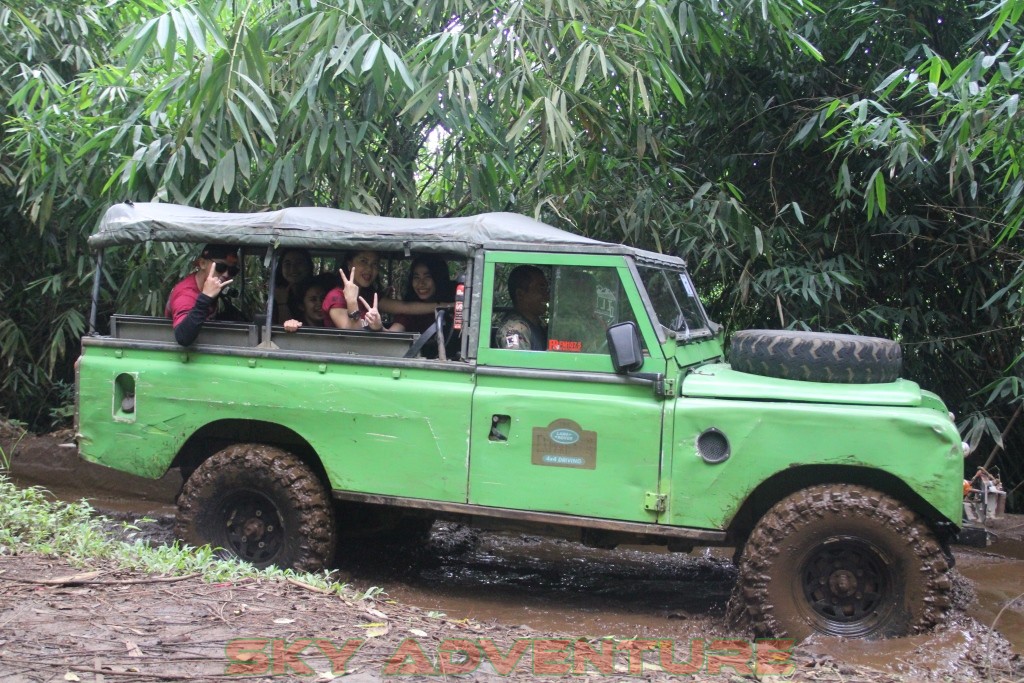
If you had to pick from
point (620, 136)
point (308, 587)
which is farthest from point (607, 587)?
point (620, 136)

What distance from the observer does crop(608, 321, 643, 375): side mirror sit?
14.7 ft

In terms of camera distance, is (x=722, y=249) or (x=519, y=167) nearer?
(x=722, y=249)

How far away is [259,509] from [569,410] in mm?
1882

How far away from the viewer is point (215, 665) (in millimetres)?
3307

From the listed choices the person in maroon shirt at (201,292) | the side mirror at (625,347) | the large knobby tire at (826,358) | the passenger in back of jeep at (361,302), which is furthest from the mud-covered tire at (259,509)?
the large knobby tire at (826,358)

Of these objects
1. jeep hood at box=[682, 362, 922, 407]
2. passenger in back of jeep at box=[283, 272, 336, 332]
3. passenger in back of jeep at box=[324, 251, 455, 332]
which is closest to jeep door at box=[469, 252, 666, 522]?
jeep hood at box=[682, 362, 922, 407]

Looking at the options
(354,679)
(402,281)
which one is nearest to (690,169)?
(402,281)

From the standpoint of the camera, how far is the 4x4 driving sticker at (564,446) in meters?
4.60

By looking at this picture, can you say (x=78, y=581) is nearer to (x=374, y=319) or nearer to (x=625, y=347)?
(x=374, y=319)

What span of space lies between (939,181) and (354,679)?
6.13 metres

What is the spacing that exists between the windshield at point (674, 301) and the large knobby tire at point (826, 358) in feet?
1.68

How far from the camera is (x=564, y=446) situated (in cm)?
463

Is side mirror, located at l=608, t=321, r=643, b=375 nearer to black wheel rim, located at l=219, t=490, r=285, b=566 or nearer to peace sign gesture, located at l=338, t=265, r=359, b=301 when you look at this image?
peace sign gesture, located at l=338, t=265, r=359, b=301

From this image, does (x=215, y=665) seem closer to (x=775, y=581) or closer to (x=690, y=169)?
(x=775, y=581)
